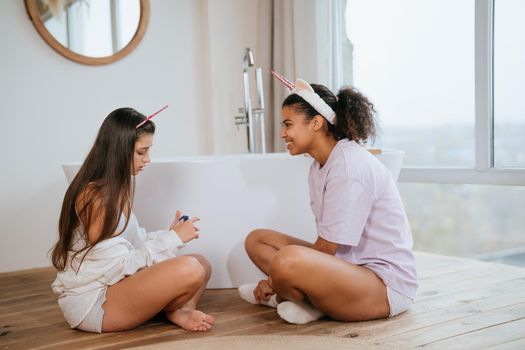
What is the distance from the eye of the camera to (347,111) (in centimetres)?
200

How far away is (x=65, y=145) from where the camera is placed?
3453mm

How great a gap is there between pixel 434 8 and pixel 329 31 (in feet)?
2.06

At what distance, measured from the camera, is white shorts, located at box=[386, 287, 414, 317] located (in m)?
2.00

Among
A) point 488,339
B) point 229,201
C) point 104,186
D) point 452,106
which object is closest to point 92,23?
point 229,201

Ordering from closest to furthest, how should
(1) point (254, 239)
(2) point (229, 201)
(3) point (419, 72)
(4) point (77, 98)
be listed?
(1) point (254, 239), (2) point (229, 201), (3) point (419, 72), (4) point (77, 98)

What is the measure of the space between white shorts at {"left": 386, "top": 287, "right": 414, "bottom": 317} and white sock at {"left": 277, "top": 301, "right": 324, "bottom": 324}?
0.25 metres

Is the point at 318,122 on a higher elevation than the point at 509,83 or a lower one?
lower

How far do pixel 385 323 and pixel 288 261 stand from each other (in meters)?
0.41

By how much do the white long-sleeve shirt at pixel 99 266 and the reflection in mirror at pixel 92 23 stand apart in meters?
1.82

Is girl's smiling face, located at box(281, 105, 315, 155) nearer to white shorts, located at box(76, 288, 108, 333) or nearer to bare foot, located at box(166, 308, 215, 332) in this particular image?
bare foot, located at box(166, 308, 215, 332)

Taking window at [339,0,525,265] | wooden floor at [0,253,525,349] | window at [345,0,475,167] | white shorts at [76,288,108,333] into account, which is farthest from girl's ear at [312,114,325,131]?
window at [339,0,525,265]

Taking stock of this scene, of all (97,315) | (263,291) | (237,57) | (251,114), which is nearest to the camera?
(97,315)

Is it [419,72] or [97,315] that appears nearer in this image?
[97,315]

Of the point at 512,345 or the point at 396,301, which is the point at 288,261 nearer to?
the point at 396,301
